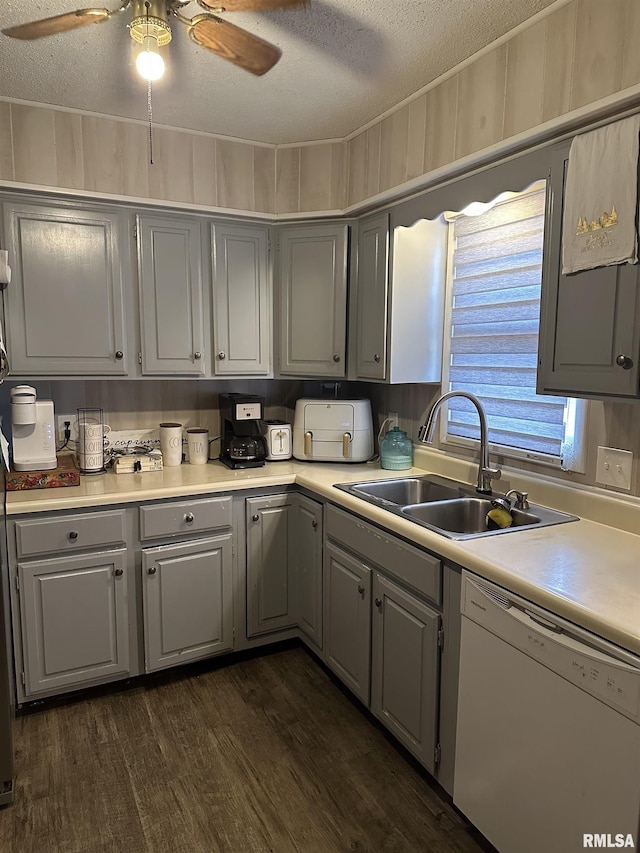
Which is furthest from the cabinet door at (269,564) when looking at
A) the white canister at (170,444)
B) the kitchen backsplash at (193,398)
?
the kitchen backsplash at (193,398)

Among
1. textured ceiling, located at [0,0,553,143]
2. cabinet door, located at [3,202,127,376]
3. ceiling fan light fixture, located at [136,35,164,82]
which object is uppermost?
textured ceiling, located at [0,0,553,143]

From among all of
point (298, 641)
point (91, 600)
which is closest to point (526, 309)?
point (298, 641)

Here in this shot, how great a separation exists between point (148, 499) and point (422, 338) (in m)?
1.42

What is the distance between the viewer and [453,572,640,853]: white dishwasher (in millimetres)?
1259

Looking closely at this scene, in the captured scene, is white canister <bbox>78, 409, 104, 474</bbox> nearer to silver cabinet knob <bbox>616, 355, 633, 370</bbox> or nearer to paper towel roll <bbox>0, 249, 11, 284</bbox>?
paper towel roll <bbox>0, 249, 11, 284</bbox>

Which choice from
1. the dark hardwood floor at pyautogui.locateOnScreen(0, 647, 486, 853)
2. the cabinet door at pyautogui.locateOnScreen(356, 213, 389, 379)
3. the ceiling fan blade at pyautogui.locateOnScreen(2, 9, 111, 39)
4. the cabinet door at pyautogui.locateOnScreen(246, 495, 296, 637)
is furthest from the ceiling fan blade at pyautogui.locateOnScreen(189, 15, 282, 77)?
the dark hardwood floor at pyautogui.locateOnScreen(0, 647, 486, 853)

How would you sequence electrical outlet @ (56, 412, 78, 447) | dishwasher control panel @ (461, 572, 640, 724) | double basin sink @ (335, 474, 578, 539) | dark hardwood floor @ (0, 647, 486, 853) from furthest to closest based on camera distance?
1. electrical outlet @ (56, 412, 78, 447)
2. double basin sink @ (335, 474, 578, 539)
3. dark hardwood floor @ (0, 647, 486, 853)
4. dishwasher control panel @ (461, 572, 640, 724)

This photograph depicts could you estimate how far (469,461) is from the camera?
2586 millimetres

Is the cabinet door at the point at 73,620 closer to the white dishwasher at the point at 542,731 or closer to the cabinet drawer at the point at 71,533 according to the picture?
the cabinet drawer at the point at 71,533

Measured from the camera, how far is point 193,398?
317 centimetres

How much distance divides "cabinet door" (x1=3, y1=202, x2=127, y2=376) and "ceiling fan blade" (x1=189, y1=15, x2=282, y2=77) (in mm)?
1129

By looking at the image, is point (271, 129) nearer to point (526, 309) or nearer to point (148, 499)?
point (526, 309)

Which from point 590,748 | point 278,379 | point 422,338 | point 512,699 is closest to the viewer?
point 590,748

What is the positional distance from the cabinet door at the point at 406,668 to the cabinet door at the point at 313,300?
122cm
